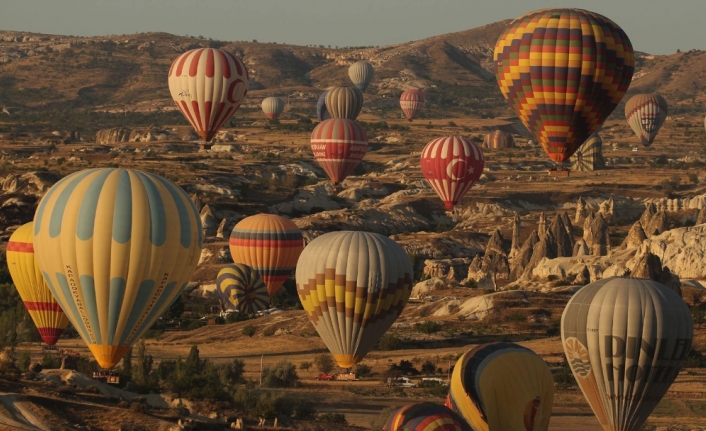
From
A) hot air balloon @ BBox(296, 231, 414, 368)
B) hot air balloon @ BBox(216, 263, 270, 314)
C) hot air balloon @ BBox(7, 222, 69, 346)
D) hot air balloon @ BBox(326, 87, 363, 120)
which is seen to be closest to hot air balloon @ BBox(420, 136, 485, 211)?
hot air balloon @ BBox(216, 263, 270, 314)

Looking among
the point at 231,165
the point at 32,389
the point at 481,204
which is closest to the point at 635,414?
the point at 32,389

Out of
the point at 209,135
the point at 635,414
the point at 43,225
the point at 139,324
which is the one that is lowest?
the point at 635,414

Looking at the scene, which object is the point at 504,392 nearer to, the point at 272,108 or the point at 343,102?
the point at 343,102

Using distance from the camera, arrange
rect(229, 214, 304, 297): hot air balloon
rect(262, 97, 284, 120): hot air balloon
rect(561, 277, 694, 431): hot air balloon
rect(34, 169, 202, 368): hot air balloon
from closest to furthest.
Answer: rect(34, 169, 202, 368): hot air balloon
rect(561, 277, 694, 431): hot air balloon
rect(229, 214, 304, 297): hot air balloon
rect(262, 97, 284, 120): hot air balloon

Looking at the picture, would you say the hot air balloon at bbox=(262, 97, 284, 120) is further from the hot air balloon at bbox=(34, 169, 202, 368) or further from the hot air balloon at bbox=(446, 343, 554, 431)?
the hot air balloon at bbox=(446, 343, 554, 431)

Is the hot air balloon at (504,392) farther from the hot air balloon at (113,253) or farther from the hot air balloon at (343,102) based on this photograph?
the hot air balloon at (343,102)

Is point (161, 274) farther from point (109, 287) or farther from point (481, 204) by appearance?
point (481, 204)
